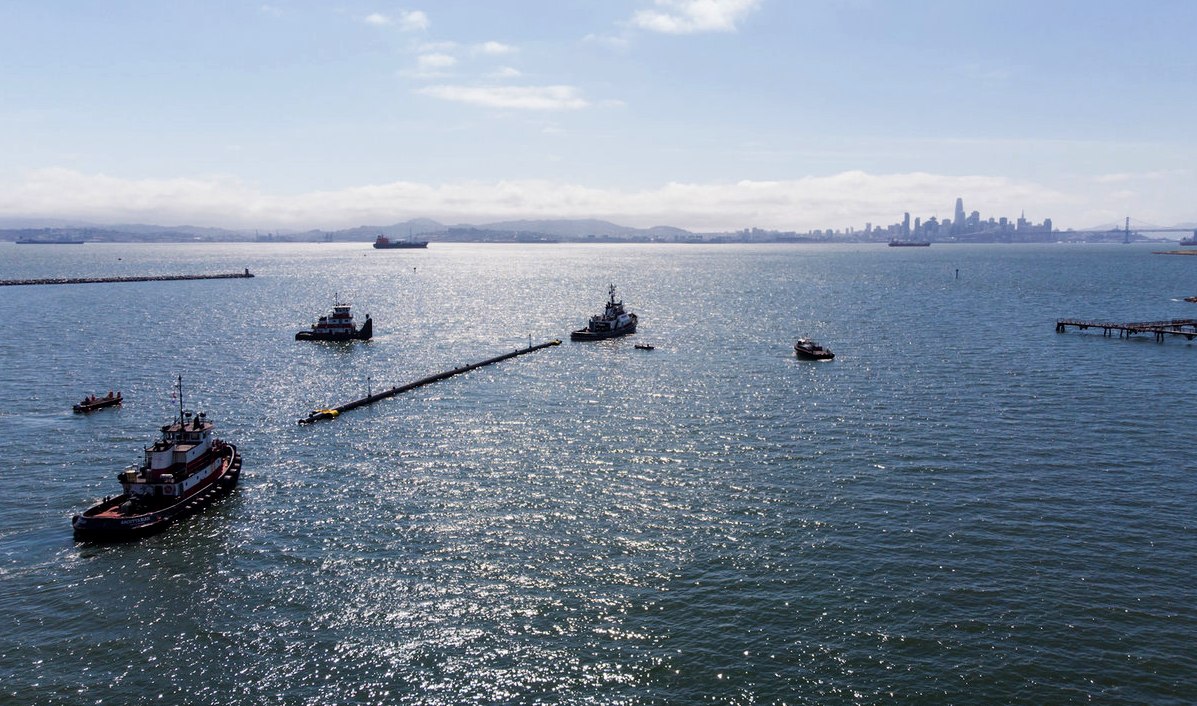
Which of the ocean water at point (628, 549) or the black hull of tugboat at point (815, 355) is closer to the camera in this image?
the ocean water at point (628, 549)

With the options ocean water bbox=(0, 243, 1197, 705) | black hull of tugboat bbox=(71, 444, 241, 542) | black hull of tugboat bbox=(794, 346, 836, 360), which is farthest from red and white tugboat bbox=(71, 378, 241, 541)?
black hull of tugboat bbox=(794, 346, 836, 360)

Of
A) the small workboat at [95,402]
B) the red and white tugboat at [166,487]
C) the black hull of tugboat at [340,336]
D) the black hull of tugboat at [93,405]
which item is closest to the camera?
the red and white tugboat at [166,487]

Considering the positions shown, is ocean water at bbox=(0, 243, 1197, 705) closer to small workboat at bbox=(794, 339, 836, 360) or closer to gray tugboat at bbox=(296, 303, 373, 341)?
small workboat at bbox=(794, 339, 836, 360)

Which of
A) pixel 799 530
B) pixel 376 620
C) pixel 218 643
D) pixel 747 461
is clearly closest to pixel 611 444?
pixel 747 461

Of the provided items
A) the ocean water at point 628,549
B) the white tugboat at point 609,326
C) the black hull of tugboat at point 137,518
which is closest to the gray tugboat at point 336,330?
the white tugboat at point 609,326

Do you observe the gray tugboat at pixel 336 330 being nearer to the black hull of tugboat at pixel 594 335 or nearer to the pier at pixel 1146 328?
the black hull of tugboat at pixel 594 335

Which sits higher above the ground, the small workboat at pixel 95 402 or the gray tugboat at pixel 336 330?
the gray tugboat at pixel 336 330
